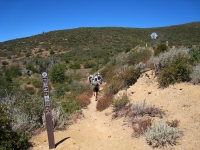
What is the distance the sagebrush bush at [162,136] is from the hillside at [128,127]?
12cm

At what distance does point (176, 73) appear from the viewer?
26.2ft

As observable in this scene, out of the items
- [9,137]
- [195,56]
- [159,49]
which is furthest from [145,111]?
[159,49]

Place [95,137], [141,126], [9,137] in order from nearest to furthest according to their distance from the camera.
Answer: [9,137] → [141,126] → [95,137]

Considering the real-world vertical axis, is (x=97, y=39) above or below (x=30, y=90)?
above

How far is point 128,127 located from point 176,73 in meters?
3.27

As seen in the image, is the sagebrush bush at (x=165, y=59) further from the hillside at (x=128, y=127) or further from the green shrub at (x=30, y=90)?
the green shrub at (x=30, y=90)

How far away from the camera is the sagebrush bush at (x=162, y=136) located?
15.5 feet

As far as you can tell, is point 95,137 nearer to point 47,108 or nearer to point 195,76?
point 47,108

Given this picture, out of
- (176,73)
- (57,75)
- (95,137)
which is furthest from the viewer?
(57,75)

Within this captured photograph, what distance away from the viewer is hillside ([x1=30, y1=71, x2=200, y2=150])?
5027mm

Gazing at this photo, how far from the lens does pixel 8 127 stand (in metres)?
5.10

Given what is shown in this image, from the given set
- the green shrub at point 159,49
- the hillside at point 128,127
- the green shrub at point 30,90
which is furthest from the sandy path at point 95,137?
the green shrub at point 30,90

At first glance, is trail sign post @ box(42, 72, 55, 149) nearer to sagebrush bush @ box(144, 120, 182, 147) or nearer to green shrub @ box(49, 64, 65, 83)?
sagebrush bush @ box(144, 120, 182, 147)

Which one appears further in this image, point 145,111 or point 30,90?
point 30,90
